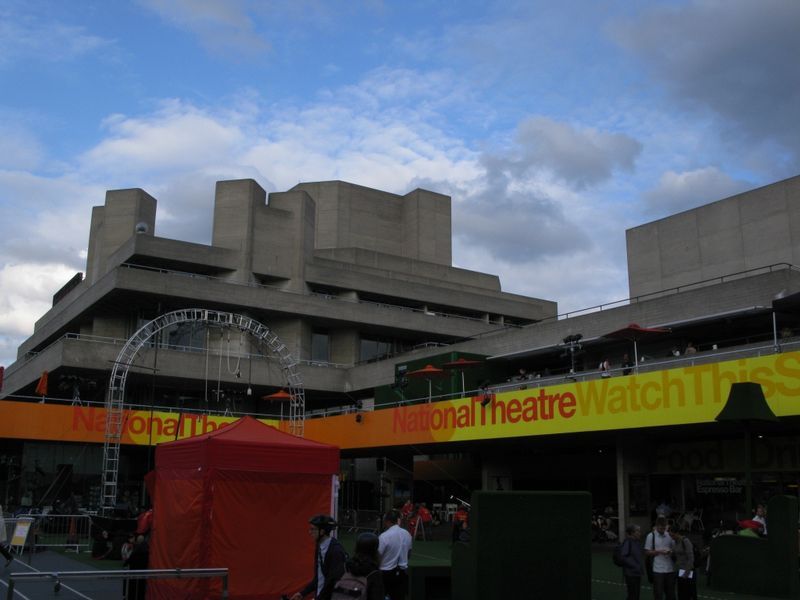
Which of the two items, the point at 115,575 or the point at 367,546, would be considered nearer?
the point at 367,546

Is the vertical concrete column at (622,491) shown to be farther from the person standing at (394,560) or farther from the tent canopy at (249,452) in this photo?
the person standing at (394,560)

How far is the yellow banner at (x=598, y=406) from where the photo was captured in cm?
2003

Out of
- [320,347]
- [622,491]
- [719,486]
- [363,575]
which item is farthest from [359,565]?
[320,347]

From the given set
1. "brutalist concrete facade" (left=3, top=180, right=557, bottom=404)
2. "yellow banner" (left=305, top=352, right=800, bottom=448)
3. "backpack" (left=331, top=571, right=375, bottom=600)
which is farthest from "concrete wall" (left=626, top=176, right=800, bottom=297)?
"backpack" (left=331, top=571, right=375, bottom=600)

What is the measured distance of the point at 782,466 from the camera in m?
23.8

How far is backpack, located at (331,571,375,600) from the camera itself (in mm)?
6762

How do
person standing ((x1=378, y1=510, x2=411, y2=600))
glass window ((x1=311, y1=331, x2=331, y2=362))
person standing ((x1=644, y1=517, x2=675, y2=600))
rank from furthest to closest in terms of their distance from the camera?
glass window ((x1=311, y1=331, x2=331, y2=362)) < person standing ((x1=644, y1=517, x2=675, y2=600)) < person standing ((x1=378, y1=510, x2=411, y2=600))

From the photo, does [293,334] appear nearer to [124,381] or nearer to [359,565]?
[124,381]

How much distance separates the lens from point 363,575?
6969 millimetres

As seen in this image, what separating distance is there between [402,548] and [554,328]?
27541 millimetres

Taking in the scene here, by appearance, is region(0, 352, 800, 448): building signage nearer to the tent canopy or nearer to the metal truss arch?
the metal truss arch

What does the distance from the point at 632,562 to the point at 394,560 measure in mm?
3785

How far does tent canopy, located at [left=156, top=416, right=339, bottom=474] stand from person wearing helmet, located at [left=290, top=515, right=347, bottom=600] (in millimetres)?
4596

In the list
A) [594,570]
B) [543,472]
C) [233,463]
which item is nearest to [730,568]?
[594,570]
